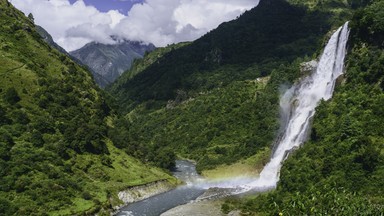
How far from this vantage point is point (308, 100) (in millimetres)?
152125

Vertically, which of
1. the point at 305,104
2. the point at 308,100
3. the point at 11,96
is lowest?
the point at 305,104

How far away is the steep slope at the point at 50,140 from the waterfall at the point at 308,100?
4067 centimetres

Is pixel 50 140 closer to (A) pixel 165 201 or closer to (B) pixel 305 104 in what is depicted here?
(A) pixel 165 201

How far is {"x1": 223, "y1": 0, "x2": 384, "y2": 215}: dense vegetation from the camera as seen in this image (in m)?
95.0

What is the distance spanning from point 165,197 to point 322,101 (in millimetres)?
57322

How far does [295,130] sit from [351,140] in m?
40.7

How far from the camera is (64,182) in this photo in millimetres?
119188

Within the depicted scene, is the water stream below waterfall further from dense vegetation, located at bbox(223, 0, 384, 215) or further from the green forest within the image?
dense vegetation, located at bbox(223, 0, 384, 215)

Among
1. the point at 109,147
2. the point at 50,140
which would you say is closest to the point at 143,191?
the point at 109,147

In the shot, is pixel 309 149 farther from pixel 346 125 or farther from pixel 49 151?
pixel 49 151

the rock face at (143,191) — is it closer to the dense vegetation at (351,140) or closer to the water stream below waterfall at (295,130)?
the water stream below waterfall at (295,130)

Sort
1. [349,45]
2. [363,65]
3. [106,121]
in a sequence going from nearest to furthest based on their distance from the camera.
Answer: [363,65], [349,45], [106,121]

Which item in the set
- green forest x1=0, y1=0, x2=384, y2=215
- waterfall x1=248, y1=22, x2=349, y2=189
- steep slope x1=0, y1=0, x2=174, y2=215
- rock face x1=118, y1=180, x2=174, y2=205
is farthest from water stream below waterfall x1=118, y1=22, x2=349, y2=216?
steep slope x1=0, y1=0, x2=174, y2=215

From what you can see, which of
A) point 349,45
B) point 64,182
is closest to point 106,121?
point 64,182
